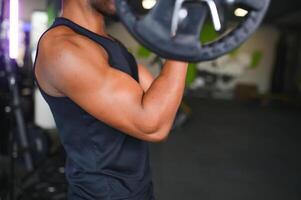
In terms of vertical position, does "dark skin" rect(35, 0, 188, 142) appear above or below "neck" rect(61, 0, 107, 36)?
below

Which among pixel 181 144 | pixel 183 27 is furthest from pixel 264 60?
pixel 183 27

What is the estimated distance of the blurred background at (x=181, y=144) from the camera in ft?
7.69

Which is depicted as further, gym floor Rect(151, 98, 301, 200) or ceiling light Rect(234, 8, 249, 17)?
gym floor Rect(151, 98, 301, 200)

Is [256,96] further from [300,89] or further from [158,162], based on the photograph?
[158,162]

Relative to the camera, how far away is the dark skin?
73 cm

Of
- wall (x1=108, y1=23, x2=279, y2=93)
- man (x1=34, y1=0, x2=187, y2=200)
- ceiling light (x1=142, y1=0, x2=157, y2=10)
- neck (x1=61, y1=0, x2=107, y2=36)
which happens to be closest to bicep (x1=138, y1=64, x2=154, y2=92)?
man (x1=34, y1=0, x2=187, y2=200)

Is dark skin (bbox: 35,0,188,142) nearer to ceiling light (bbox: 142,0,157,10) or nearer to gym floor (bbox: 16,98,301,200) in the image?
ceiling light (bbox: 142,0,157,10)

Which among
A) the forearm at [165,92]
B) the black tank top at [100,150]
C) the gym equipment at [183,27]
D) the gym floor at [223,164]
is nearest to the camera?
the gym equipment at [183,27]

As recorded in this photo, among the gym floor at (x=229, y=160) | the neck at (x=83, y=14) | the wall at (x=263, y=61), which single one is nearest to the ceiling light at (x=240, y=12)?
the neck at (x=83, y=14)

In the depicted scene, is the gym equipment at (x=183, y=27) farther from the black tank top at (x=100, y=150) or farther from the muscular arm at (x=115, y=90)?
the black tank top at (x=100, y=150)

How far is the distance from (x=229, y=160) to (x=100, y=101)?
302 centimetres

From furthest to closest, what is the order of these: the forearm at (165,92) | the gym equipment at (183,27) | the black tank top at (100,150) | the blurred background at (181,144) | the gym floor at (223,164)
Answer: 1. the gym floor at (223,164)
2. the blurred background at (181,144)
3. the black tank top at (100,150)
4. the forearm at (165,92)
5. the gym equipment at (183,27)

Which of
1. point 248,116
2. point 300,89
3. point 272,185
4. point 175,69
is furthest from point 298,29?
point 175,69

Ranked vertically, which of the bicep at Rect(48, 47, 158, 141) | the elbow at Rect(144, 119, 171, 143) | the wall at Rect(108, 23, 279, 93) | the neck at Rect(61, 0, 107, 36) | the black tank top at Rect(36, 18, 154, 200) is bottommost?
the wall at Rect(108, 23, 279, 93)
